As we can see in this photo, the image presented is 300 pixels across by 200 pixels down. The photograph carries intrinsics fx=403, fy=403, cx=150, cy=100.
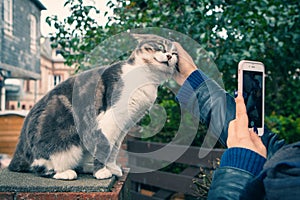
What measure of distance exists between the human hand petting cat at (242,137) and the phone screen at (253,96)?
213mm

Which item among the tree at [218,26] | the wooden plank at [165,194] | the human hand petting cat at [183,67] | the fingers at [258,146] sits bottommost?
the wooden plank at [165,194]

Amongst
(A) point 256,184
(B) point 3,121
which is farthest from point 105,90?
(B) point 3,121

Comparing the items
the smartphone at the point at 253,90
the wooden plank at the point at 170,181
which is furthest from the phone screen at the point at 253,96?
the wooden plank at the point at 170,181

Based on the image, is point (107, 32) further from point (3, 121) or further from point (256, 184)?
point (3, 121)

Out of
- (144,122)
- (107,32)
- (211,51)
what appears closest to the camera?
(211,51)

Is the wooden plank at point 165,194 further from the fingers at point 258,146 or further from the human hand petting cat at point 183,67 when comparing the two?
the fingers at point 258,146

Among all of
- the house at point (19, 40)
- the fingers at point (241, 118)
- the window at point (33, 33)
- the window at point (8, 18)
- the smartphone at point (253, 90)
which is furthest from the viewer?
the window at point (33, 33)

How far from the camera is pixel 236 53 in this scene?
11.9 ft

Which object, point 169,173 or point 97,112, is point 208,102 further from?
point 169,173

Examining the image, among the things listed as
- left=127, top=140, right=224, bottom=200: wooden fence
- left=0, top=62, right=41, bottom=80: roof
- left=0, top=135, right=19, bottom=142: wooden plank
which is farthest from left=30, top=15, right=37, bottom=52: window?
left=127, top=140, right=224, bottom=200: wooden fence

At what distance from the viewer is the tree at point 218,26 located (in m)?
3.55

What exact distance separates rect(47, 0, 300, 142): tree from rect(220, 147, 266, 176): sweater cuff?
102 inches

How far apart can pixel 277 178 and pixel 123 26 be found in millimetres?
3267

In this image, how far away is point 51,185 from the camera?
1.53 meters
